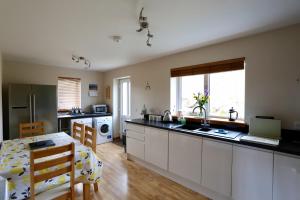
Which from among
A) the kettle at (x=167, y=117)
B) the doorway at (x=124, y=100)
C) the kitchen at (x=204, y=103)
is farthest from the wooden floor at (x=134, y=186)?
the doorway at (x=124, y=100)

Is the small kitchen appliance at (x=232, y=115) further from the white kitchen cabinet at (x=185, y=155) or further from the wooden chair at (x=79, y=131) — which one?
the wooden chair at (x=79, y=131)

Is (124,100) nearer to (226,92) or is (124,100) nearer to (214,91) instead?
(214,91)

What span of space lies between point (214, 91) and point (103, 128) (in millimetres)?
3259

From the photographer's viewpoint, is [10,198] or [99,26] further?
[99,26]

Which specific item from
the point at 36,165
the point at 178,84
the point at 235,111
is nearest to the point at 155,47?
the point at 178,84

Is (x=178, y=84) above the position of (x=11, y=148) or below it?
above

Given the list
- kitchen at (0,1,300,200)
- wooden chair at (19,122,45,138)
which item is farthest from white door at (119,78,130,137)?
wooden chair at (19,122,45,138)

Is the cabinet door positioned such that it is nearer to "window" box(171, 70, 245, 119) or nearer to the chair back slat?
"window" box(171, 70, 245, 119)

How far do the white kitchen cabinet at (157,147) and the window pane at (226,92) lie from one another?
1.02 m

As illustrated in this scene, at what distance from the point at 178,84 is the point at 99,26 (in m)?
1.95

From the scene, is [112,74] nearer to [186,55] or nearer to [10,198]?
[186,55]

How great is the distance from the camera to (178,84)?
3297 mm

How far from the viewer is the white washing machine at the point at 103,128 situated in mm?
4410

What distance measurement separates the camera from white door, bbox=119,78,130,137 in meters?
4.71
